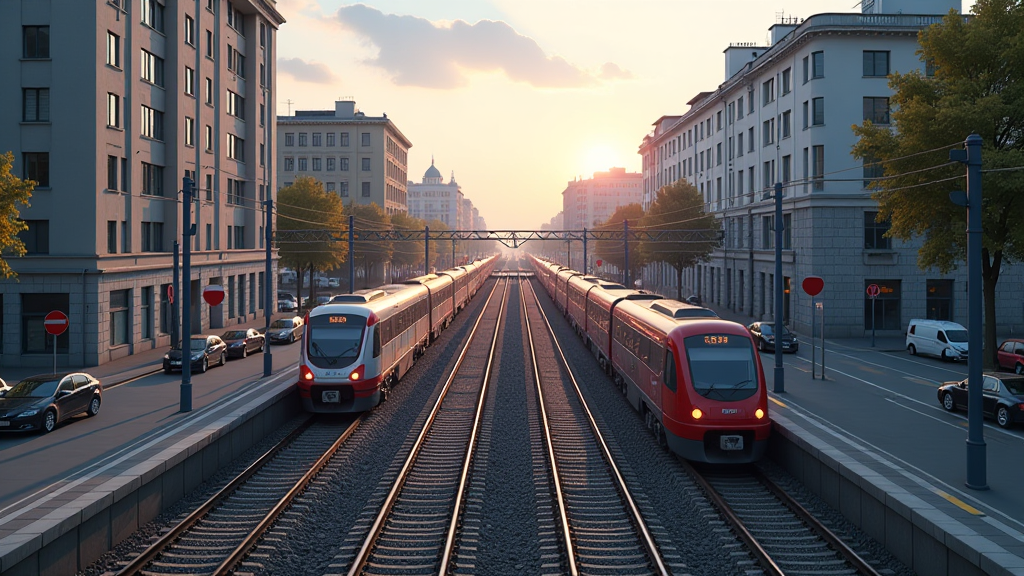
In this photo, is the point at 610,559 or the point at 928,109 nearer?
the point at 610,559

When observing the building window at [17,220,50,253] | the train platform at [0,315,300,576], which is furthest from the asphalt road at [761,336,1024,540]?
the building window at [17,220,50,253]

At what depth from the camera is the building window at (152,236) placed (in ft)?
132

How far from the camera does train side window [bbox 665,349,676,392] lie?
17.5 metres

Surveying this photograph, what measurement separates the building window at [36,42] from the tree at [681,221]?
43744 millimetres

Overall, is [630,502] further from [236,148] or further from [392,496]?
[236,148]

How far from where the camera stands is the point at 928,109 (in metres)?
27.9

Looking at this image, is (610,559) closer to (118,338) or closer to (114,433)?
(114,433)

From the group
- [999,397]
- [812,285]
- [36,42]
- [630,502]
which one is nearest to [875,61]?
[812,285]

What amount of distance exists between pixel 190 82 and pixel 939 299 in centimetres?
4510

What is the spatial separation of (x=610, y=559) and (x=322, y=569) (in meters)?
4.24

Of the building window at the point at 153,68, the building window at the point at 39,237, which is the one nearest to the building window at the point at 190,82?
the building window at the point at 153,68

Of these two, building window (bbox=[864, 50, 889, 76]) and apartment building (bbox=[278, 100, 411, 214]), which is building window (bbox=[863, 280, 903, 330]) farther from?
apartment building (bbox=[278, 100, 411, 214])

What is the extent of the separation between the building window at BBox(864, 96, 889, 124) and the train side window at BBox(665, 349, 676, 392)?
35.9m

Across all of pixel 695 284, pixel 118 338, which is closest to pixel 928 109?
pixel 118 338
